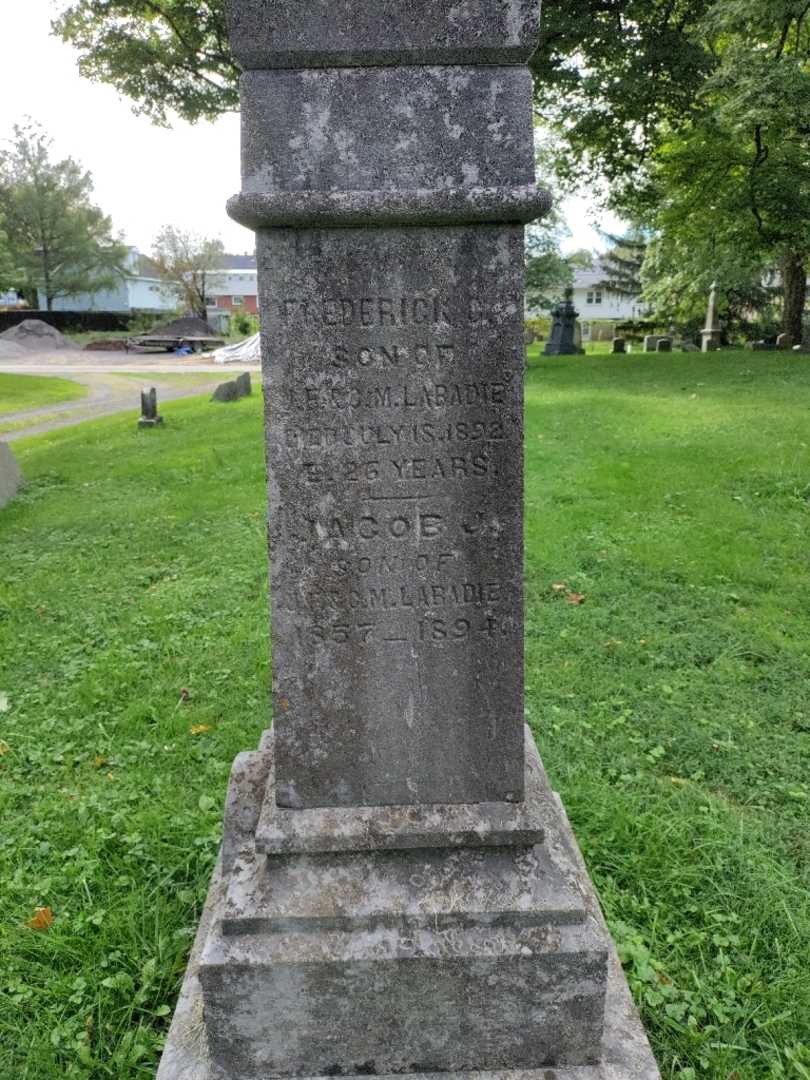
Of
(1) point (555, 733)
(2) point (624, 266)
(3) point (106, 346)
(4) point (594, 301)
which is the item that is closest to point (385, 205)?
(1) point (555, 733)

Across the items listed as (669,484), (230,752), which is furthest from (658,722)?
(669,484)

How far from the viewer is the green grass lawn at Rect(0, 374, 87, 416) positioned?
2025 cm

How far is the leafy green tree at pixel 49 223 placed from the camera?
49156 mm

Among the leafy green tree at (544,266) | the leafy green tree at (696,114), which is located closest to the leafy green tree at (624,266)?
the leafy green tree at (544,266)

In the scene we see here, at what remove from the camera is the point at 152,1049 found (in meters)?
2.44

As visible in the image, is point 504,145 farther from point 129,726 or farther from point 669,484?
point 669,484

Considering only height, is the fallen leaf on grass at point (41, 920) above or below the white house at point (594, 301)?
below

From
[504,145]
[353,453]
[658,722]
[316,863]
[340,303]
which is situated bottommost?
[658,722]

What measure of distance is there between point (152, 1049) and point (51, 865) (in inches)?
42.9

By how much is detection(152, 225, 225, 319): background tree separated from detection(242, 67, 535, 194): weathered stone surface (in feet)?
199

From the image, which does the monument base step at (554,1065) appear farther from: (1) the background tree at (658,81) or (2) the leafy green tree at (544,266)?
(2) the leafy green tree at (544,266)

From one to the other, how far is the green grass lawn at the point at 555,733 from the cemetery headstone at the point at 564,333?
2006 cm

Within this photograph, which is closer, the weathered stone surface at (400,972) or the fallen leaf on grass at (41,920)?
the weathered stone surface at (400,972)

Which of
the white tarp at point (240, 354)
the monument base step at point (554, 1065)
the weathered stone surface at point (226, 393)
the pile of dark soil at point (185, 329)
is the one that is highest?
the pile of dark soil at point (185, 329)
